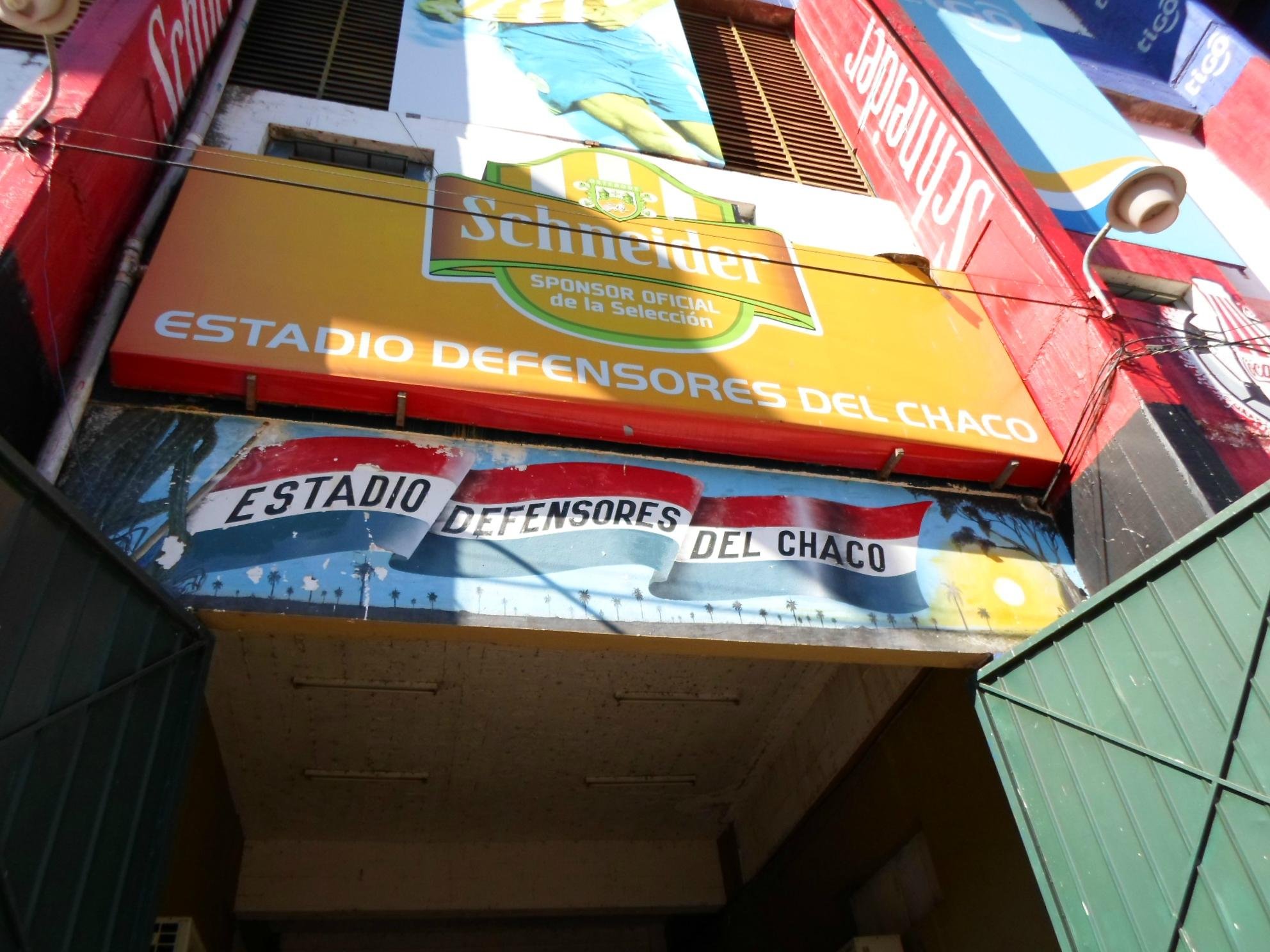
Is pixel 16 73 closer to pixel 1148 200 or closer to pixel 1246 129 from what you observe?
pixel 1148 200

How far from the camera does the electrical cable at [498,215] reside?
5.34m

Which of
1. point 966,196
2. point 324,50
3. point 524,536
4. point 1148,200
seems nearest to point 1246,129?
point 966,196

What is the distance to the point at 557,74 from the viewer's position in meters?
8.20

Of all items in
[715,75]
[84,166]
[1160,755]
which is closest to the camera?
[1160,755]

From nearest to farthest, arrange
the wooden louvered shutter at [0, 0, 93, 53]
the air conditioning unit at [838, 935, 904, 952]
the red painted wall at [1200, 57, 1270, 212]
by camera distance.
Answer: the wooden louvered shutter at [0, 0, 93, 53]
the air conditioning unit at [838, 935, 904, 952]
the red painted wall at [1200, 57, 1270, 212]

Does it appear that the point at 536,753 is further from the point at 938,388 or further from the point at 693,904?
the point at 938,388

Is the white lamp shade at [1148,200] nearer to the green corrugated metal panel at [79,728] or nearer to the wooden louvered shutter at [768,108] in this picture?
the wooden louvered shutter at [768,108]

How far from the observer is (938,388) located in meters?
6.00

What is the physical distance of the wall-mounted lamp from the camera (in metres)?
5.15

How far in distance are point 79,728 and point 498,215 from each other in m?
3.99

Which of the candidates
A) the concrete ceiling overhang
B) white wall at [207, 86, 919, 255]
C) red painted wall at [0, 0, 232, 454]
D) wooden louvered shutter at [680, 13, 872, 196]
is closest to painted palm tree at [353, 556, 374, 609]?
red painted wall at [0, 0, 232, 454]

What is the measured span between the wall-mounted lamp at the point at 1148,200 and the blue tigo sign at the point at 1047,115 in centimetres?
255

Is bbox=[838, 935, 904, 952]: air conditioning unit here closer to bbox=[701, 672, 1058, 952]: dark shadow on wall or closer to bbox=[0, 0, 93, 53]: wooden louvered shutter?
bbox=[701, 672, 1058, 952]: dark shadow on wall

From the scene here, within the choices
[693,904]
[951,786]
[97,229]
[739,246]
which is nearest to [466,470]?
[97,229]
